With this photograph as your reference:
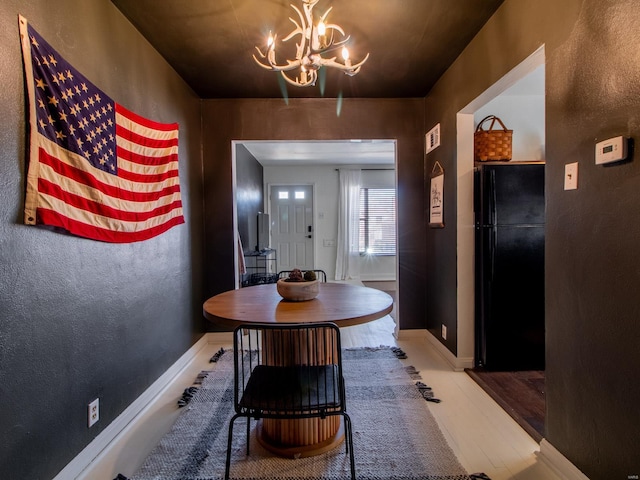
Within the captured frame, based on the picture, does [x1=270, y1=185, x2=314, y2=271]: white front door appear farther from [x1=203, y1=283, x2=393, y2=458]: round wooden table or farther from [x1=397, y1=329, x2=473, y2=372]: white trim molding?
[x1=203, y1=283, x2=393, y2=458]: round wooden table

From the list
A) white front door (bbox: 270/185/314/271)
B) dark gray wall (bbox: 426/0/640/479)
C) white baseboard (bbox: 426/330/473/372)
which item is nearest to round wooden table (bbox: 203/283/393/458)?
dark gray wall (bbox: 426/0/640/479)

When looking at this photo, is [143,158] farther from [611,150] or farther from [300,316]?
[611,150]

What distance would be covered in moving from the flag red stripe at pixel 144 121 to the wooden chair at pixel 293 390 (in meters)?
1.50

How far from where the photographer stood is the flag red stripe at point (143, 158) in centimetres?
195

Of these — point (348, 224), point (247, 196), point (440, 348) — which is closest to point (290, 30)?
point (440, 348)

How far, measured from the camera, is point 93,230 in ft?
5.54

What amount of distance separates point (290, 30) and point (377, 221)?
511 cm

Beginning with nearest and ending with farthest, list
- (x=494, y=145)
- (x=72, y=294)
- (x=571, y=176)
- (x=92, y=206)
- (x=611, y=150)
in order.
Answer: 1. (x=611, y=150)
2. (x=571, y=176)
3. (x=72, y=294)
4. (x=92, y=206)
5. (x=494, y=145)

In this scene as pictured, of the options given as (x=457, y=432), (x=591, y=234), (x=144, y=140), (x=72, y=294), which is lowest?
(x=457, y=432)

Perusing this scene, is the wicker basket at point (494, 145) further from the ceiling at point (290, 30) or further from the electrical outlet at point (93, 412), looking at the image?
the electrical outlet at point (93, 412)

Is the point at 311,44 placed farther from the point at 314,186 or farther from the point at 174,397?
the point at 314,186

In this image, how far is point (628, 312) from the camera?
47.1 inches

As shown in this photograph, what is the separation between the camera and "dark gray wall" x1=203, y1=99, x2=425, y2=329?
334cm

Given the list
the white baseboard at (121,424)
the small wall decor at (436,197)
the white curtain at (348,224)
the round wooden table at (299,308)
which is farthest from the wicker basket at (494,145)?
the white curtain at (348,224)
